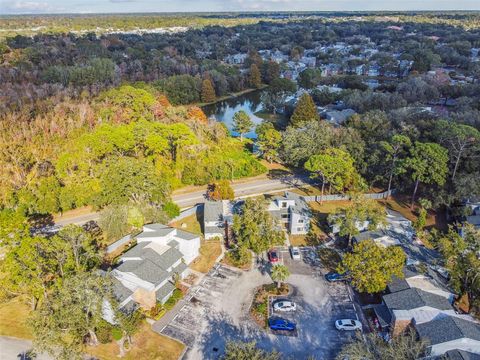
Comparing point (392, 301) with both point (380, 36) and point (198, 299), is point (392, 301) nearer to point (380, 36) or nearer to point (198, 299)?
point (198, 299)

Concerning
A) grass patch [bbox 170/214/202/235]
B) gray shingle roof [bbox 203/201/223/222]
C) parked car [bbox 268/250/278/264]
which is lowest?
grass patch [bbox 170/214/202/235]

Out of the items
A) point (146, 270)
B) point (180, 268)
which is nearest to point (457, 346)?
point (180, 268)

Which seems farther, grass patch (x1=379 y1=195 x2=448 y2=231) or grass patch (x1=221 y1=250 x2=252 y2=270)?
grass patch (x1=379 y1=195 x2=448 y2=231)

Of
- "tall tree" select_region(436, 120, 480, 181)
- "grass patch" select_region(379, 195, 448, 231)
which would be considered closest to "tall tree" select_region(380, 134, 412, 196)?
"grass patch" select_region(379, 195, 448, 231)

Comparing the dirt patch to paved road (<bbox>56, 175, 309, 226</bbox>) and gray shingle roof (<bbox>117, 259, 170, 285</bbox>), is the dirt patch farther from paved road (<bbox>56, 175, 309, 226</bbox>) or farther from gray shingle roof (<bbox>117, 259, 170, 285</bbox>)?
paved road (<bbox>56, 175, 309, 226</bbox>)

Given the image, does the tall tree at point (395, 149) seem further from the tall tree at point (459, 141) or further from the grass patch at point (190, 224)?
the grass patch at point (190, 224)

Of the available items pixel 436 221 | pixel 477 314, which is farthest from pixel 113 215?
pixel 436 221

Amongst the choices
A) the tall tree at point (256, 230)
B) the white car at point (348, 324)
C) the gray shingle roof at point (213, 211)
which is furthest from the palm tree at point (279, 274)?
the gray shingle roof at point (213, 211)
